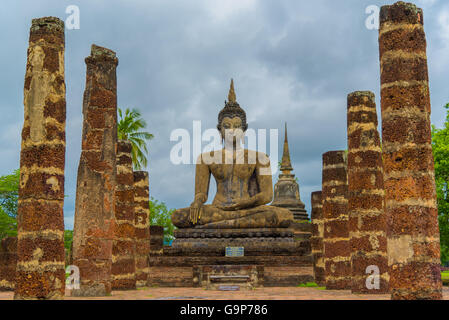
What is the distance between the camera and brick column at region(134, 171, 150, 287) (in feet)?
61.1

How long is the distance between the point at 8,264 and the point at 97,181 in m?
4.94

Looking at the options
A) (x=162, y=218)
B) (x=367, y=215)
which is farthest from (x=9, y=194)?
(x=367, y=215)

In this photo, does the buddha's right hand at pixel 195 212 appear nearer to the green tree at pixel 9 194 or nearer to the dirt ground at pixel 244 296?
the dirt ground at pixel 244 296

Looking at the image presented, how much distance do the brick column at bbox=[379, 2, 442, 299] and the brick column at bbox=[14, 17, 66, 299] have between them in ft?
17.3

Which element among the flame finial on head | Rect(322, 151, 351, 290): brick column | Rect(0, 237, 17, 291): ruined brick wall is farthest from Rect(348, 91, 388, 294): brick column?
Rect(0, 237, 17, 291): ruined brick wall

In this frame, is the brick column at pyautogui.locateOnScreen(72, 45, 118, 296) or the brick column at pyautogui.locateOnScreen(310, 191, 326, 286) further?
the brick column at pyautogui.locateOnScreen(310, 191, 326, 286)

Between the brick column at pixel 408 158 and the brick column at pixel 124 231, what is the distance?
25.2 feet

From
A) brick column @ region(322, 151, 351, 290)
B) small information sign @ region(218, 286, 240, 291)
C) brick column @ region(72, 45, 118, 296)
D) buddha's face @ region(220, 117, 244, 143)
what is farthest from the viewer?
buddha's face @ region(220, 117, 244, 143)

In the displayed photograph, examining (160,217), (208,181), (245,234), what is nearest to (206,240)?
(245,234)

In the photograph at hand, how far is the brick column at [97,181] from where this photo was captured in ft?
36.4

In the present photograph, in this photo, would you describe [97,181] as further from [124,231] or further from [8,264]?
[8,264]

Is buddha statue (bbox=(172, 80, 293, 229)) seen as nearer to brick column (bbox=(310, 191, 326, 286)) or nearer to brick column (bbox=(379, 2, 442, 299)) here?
brick column (bbox=(310, 191, 326, 286))

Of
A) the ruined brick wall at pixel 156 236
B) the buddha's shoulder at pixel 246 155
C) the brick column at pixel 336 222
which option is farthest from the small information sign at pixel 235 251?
the ruined brick wall at pixel 156 236

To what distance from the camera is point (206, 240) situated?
16359 mm
